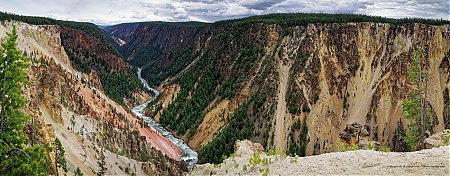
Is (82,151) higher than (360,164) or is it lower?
lower

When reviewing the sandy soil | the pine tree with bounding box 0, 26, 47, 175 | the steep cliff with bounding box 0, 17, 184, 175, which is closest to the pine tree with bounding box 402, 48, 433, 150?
the steep cliff with bounding box 0, 17, 184, 175

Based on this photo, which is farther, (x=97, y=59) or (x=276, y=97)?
(x=97, y=59)

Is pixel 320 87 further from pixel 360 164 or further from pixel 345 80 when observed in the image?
pixel 360 164

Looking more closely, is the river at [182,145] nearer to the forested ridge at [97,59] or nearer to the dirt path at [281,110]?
the dirt path at [281,110]

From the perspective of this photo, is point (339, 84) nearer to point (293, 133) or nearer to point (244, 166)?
point (293, 133)

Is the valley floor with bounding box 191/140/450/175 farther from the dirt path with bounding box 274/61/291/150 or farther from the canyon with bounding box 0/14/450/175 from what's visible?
the dirt path with bounding box 274/61/291/150

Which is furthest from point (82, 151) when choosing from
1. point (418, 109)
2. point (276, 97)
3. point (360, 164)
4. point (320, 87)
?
point (320, 87)

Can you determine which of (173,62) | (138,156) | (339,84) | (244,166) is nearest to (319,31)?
(339,84)
